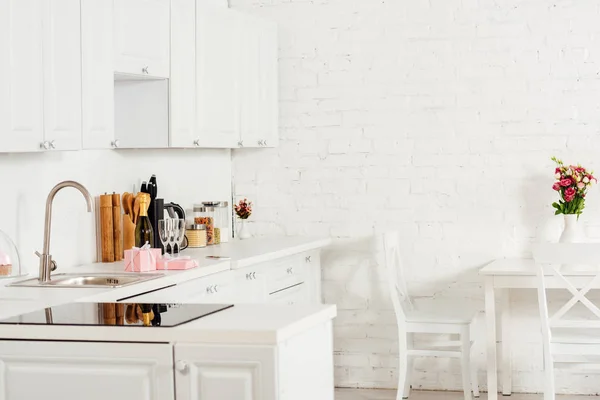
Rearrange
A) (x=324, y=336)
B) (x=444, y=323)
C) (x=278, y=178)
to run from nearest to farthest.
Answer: (x=324, y=336)
(x=444, y=323)
(x=278, y=178)

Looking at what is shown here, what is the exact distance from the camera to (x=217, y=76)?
4.79 meters

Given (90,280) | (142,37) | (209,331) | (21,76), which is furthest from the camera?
(142,37)

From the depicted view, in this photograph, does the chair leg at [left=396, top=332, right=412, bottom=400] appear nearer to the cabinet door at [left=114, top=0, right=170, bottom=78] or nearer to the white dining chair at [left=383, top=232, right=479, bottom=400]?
the white dining chair at [left=383, top=232, right=479, bottom=400]

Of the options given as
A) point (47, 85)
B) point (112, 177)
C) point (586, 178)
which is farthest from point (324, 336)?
point (586, 178)

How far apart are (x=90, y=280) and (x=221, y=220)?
1.59 m

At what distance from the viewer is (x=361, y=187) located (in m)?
5.38

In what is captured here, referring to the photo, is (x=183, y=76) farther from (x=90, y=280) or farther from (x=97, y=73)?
(x=90, y=280)

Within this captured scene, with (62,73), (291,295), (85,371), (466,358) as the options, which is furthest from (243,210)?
(85,371)

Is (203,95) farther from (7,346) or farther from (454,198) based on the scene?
(7,346)

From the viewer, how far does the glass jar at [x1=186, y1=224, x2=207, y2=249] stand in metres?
4.87

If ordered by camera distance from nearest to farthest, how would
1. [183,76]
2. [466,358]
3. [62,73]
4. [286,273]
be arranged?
[62,73]
[183,76]
[466,358]
[286,273]

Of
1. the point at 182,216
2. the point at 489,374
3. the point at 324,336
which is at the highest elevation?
the point at 182,216

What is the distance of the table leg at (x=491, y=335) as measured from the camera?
4613mm

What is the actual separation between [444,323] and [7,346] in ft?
8.49
